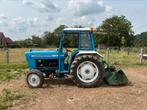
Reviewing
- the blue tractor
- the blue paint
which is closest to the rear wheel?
the blue tractor

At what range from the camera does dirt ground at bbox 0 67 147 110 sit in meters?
7.31

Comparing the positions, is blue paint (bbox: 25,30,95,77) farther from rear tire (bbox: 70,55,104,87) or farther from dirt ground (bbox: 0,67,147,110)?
dirt ground (bbox: 0,67,147,110)

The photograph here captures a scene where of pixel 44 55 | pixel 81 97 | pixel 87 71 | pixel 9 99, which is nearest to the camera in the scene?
pixel 9 99

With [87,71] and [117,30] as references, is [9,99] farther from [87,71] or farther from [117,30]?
[117,30]

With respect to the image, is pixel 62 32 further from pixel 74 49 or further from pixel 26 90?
pixel 26 90

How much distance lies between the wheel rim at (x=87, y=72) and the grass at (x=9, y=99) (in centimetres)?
242

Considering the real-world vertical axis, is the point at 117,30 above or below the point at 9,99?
above

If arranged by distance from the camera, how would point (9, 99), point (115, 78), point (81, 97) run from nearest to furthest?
1. point (9, 99)
2. point (81, 97)
3. point (115, 78)

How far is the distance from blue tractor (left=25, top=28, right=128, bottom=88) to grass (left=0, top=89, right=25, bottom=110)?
1.28 metres

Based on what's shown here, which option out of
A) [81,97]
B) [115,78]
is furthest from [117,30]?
[81,97]

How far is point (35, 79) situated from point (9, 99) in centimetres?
204

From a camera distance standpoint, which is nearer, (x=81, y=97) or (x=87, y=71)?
(x=81, y=97)

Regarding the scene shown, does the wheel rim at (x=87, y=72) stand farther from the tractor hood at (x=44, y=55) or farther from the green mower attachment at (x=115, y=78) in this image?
the tractor hood at (x=44, y=55)

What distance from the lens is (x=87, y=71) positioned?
1021 centimetres
